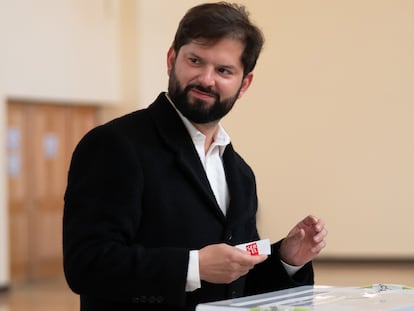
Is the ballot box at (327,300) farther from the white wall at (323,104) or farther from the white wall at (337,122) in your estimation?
the white wall at (337,122)

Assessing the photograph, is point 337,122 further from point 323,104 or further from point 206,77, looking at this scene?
point 206,77

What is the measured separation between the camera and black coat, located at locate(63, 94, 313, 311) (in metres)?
2.30

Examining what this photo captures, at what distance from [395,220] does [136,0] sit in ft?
19.5

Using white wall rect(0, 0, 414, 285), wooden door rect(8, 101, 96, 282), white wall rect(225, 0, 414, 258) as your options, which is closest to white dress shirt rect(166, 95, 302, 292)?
wooden door rect(8, 101, 96, 282)

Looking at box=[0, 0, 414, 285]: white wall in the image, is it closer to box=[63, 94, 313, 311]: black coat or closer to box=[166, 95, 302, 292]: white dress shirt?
box=[166, 95, 302, 292]: white dress shirt

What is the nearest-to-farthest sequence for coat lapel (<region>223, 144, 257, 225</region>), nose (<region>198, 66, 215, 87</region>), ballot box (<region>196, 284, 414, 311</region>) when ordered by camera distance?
1. ballot box (<region>196, 284, 414, 311</region>)
2. nose (<region>198, 66, 215, 87</region>)
3. coat lapel (<region>223, 144, 257, 225</region>)

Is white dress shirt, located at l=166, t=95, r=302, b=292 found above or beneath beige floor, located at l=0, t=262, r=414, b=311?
above

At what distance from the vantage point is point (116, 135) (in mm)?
2465

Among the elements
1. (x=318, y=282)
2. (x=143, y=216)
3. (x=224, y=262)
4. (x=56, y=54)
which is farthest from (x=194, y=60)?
(x=56, y=54)

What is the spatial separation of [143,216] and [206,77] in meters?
0.43

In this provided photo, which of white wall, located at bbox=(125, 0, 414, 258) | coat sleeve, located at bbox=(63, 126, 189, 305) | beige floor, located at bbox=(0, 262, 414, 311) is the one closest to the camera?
coat sleeve, located at bbox=(63, 126, 189, 305)

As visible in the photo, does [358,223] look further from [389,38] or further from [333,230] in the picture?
[389,38]

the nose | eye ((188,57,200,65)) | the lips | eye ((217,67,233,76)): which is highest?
eye ((188,57,200,65))

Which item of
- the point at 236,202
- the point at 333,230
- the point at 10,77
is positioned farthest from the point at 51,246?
the point at 236,202
